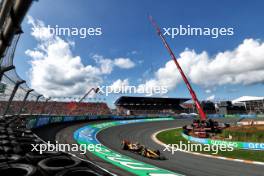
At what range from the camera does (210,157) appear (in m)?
13.9

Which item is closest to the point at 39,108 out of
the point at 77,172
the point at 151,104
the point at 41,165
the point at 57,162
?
the point at 57,162

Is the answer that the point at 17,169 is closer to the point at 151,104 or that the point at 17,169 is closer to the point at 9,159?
the point at 9,159

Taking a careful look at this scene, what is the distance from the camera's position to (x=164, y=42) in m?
35.0

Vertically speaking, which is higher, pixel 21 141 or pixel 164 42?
pixel 164 42

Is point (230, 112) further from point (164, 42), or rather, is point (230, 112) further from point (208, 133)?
point (208, 133)

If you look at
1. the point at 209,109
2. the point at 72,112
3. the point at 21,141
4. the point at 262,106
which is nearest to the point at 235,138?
the point at 21,141

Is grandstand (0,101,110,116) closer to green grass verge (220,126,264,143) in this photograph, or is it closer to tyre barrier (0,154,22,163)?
tyre barrier (0,154,22,163)

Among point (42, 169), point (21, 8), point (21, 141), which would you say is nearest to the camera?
point (21, 8)

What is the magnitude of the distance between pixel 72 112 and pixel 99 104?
16.0 m

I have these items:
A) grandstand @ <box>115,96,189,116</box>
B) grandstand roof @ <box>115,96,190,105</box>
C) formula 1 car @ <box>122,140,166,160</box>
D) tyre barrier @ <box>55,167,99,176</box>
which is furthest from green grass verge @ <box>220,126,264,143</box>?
grandstand roof @ <box>115,96,190,105</box>

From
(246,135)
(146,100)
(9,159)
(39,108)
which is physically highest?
(146,100)

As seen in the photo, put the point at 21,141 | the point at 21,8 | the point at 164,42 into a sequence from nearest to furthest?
the point at 21,8 < the point at 21,141 < the point at 164,42

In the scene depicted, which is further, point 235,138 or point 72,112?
point 72,112

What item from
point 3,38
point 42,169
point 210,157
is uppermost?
point 3,38
